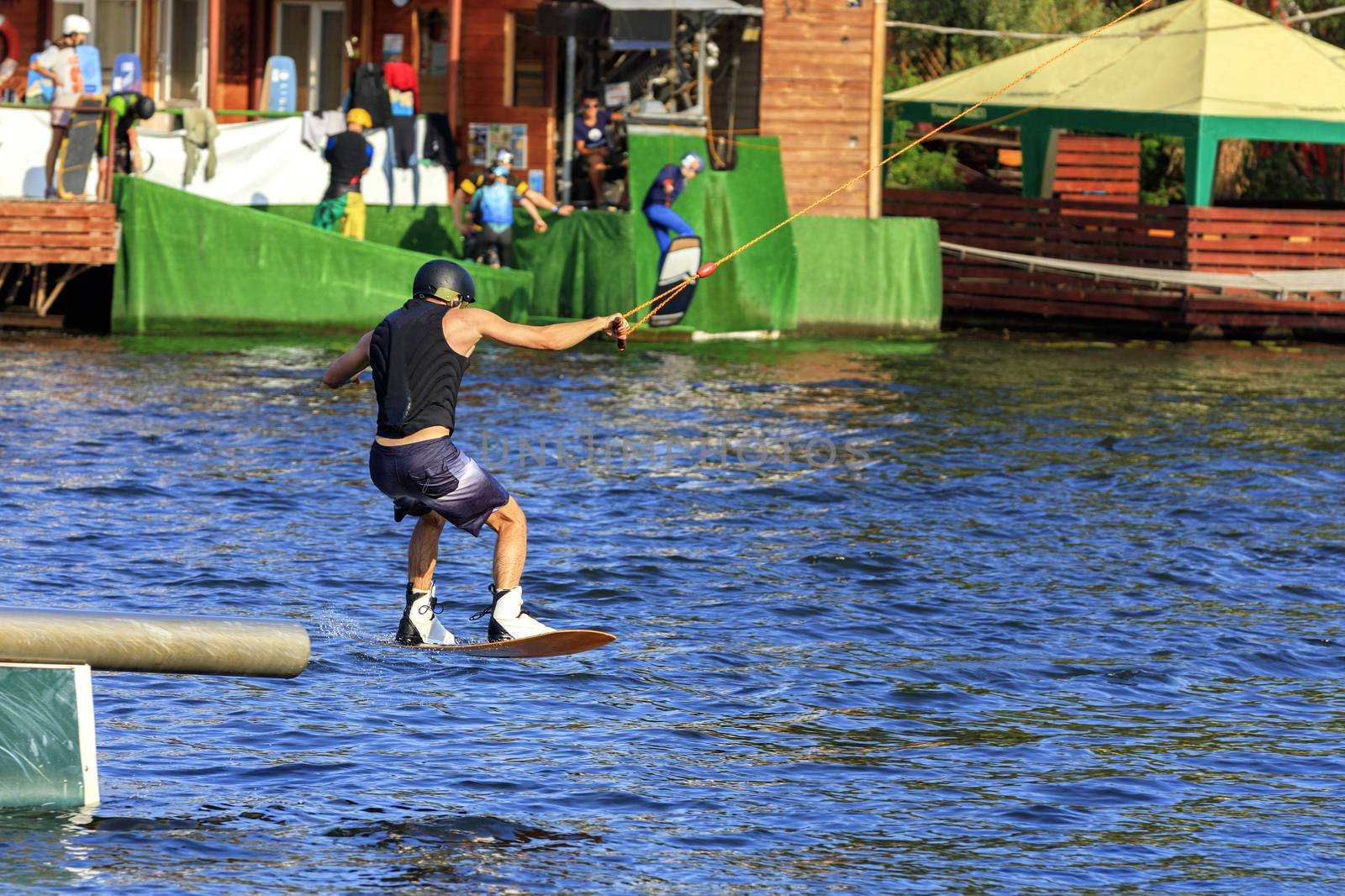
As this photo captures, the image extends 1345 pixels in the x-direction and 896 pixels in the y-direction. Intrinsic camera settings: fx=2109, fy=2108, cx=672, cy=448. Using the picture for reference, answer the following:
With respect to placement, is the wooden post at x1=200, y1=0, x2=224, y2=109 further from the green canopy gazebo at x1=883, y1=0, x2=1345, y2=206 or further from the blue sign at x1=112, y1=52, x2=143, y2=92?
the green canopy gazebo at x1=883, y1=0, x2=1345, y2=206

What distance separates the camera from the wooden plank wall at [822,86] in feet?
95.6

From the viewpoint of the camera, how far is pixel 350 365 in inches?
401

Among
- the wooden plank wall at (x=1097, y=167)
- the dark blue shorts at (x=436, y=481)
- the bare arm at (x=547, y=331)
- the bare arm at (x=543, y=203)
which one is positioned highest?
the wooden plank wall at (x=1097, y=167)

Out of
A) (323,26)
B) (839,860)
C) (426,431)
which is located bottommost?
(839,860)

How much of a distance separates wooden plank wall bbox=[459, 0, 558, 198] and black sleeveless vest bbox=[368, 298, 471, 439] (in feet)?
74.8

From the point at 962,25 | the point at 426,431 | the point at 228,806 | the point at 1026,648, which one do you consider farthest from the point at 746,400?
the point at 962,25

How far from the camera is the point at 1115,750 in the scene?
31.7ft

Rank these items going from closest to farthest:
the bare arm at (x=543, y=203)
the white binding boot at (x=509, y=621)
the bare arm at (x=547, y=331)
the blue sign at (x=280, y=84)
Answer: the bare arm at (x=547, y=331) < the white binding boot at (x=509, y=621) < the bare arm at (x=543, y=203) < the blue sign at (x=280, y=84)

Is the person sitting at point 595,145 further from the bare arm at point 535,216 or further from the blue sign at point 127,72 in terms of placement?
the blue sign at point 127,72

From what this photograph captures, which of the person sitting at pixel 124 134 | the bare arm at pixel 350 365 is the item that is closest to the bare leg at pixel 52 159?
the person sitting at pixel 124 134

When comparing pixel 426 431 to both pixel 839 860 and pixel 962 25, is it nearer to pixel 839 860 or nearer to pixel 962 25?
pixel 839 860

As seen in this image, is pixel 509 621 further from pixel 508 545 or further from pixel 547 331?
pixel 547 331

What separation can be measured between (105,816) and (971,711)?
4.23 m

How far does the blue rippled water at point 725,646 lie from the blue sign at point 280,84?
368 inches
